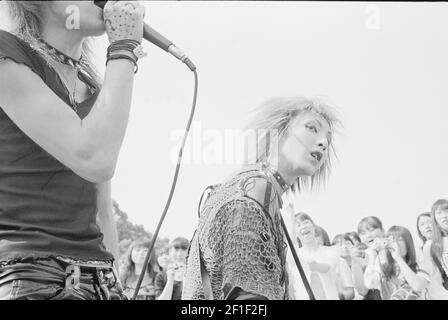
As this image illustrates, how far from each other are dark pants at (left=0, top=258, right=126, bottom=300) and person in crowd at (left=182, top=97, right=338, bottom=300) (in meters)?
0.38

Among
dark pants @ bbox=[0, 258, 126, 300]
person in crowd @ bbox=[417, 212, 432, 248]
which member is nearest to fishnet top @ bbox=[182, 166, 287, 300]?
dark pants @ bbox=[0, 258, 126, 300]

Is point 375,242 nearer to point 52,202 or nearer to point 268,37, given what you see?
point 268,37

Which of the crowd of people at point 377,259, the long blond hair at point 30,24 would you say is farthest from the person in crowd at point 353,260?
the long blond hair at point 30,24

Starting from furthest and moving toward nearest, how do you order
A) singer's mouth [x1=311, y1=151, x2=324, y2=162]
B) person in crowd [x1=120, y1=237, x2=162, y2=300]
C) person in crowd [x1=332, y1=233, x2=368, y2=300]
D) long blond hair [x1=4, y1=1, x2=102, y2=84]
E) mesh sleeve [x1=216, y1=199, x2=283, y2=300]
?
person in crowd [x1=332, y1=233, x2=368, y2=300] < person in crowd [x1=120, y1=237, x2=162, y2=300] < singer's mouth [x1=311, y1=151, x2=324, y2=162] < mesh sleeve [x1=216, y1=199, x2=283, y2=300] < long blond hair [x1=4, y1=1, x2=102, y2=84]

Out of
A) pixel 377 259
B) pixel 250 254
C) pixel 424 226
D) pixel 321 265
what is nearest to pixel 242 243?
pixel 250 254

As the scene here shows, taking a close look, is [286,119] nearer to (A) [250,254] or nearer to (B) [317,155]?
(B) [317,155]

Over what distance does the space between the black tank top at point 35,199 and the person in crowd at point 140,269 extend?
2.10 feet

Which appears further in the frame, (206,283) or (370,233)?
(370,233)

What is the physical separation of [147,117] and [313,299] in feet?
2.13

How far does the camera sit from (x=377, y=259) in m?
1.91

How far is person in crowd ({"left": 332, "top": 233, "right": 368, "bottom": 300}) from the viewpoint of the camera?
1715 millimetres

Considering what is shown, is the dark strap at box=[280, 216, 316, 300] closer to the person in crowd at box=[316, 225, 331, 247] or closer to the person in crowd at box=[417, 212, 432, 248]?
the person in crowd at box=[316, 225, 331, 247]

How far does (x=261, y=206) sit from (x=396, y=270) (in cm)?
75

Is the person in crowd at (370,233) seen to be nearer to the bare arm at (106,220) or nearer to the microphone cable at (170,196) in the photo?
the microphone cable at (170,196)
